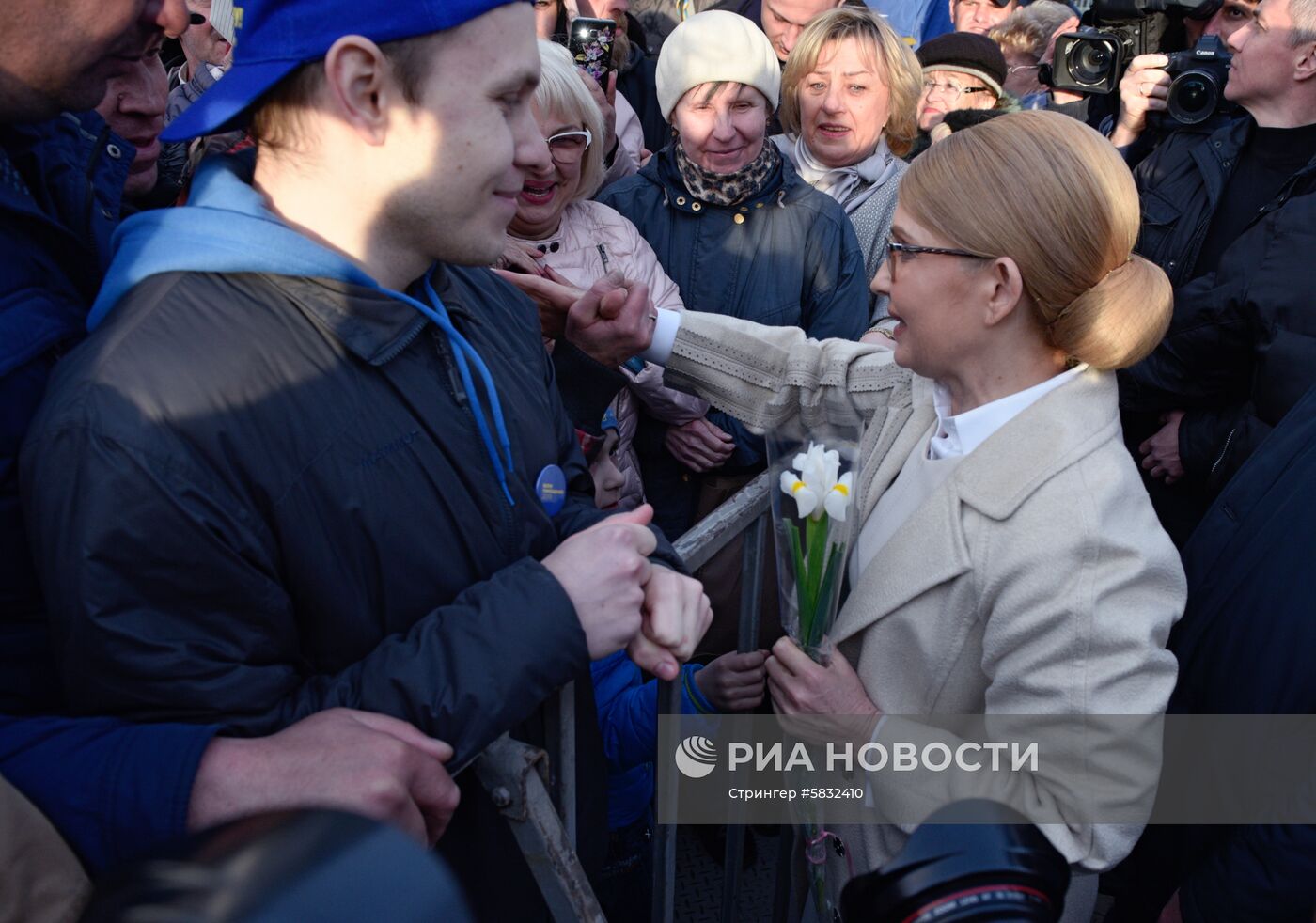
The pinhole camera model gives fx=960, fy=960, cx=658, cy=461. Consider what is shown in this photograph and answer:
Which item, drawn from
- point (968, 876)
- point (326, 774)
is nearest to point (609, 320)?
point (326, 774)

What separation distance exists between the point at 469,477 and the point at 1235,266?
8.90 feet

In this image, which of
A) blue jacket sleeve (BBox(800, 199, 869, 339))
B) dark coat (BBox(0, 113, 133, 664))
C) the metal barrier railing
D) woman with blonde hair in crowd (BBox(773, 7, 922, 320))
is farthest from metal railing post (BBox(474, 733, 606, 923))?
woman with blonde hair in crowd (BBox(773, 7, 922, 320))

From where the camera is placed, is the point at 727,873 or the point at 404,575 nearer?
the point at 404,575

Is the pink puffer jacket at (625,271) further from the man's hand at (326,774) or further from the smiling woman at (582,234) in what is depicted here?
the man's hand at (326,774)

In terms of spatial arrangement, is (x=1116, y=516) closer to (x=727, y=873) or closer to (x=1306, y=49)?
(x=727, y=873)

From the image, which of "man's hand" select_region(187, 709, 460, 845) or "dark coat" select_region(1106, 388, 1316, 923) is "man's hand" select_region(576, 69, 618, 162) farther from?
"man's hand" select_region(187, 709, 460, 845)

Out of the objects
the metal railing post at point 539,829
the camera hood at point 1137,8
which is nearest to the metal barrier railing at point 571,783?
the metal railing post at point 539,829

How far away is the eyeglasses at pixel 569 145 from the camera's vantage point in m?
2.82

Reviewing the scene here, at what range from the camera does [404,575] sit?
1423mm

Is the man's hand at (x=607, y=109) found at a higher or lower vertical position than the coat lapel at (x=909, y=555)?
higher

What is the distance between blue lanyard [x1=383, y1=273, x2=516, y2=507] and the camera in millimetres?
1523

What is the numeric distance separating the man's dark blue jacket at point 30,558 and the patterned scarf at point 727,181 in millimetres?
2050

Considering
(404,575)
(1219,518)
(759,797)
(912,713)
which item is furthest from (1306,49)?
(404,575)

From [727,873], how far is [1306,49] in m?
3.25
